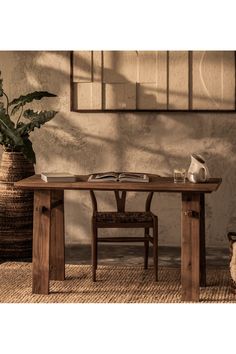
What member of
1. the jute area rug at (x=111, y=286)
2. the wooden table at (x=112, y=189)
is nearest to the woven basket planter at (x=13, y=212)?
the jute area rug at (x=111, y=286)

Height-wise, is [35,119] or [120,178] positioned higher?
[35,119]

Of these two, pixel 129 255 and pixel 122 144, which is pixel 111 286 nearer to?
pixel 129 255

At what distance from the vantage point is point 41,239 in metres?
4.94

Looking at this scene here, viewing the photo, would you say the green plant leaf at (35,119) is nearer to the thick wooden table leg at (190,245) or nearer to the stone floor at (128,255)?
the stone floor at (128,255)

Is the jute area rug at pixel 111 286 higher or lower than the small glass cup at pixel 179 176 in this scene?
lower

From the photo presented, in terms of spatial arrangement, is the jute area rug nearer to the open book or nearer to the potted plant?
the potted plant

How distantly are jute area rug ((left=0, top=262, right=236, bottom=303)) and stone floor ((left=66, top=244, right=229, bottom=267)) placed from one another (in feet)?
0.84

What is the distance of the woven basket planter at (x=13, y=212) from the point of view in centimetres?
630

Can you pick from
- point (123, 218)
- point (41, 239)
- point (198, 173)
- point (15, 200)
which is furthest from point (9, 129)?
point (198, 173)

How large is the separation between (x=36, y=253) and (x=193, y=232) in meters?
1.05

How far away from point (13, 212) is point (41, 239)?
1414mm

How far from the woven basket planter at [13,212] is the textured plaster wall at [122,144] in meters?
0.74
